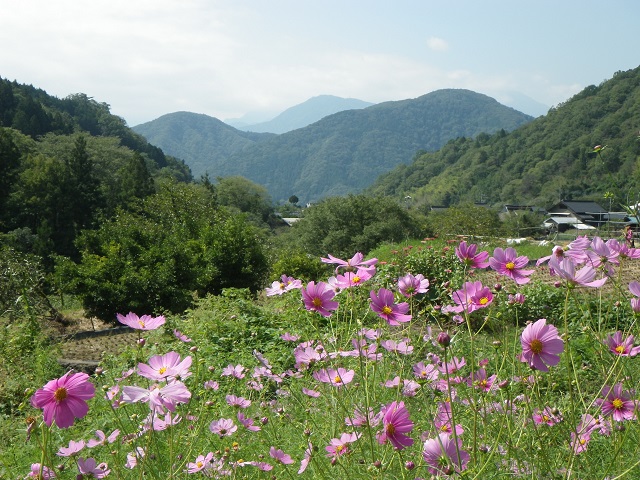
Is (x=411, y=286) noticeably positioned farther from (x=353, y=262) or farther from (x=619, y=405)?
(x=619, y=405)

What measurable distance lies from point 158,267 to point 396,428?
7.96 m

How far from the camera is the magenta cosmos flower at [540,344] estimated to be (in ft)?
2.96

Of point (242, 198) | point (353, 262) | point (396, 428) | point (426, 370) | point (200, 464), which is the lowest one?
point (242, 198)

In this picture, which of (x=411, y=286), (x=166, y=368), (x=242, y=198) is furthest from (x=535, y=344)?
(x=242, y=198)

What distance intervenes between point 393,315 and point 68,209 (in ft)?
86.0

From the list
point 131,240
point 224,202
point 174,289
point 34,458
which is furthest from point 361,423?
point 224,202

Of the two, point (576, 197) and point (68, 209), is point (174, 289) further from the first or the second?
point (576, 197)

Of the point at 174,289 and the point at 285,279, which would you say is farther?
the point at 174,289

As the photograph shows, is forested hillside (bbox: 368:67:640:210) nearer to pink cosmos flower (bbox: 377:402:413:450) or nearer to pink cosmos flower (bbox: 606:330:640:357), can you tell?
pink cosmos flower (bbox: 606:330:640:357)

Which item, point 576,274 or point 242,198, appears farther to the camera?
point 242,198

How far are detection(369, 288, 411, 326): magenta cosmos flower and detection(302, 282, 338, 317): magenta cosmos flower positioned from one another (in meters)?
0.08

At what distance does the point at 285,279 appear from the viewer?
4.44 ft

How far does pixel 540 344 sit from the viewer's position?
905 mm

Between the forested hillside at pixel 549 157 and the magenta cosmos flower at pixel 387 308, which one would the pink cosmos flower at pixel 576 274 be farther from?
the forested hillside at pixel 549 157
